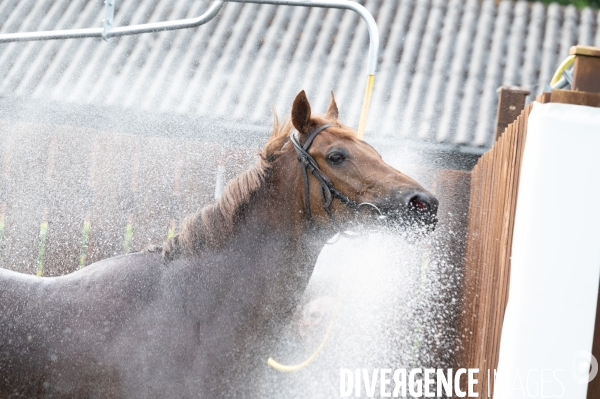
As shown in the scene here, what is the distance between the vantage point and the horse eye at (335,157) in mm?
3377

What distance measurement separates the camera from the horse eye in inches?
133

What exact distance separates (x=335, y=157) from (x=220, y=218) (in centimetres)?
66

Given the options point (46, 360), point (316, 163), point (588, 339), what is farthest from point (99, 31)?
point (588, 339)

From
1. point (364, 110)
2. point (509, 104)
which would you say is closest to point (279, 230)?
point (364, 110)

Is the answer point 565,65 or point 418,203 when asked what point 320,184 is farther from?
point 565,65

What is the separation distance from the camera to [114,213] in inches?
243

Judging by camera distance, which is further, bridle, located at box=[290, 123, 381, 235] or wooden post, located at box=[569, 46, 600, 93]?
bridle, located at box=[290, 123, 381, 235]

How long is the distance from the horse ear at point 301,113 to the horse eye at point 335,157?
0.24m

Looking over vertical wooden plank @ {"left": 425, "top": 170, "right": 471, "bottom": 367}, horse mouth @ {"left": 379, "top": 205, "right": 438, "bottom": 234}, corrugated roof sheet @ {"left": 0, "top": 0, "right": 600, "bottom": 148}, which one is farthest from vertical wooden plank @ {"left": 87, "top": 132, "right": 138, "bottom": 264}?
horse mouth @ {"left": 379, "top": 205, "right": 438, "bottom": 234}

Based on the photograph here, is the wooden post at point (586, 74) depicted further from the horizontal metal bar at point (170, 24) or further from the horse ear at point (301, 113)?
the horizontal metal bar at point (170, 24)

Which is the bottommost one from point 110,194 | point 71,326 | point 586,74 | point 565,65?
point 71,326

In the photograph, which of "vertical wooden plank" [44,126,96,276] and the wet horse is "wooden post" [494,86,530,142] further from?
"vertical wooden plank" [44,126,96,276]

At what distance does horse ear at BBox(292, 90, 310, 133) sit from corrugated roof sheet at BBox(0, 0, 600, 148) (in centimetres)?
319

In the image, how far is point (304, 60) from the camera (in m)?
7.84
